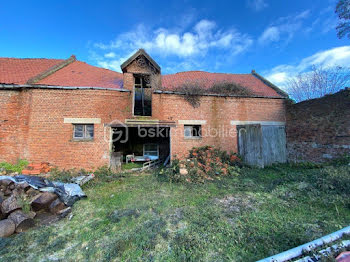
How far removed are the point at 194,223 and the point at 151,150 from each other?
28.6 ft

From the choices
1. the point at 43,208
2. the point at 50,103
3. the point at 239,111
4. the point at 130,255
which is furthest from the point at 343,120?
the point at 50,103

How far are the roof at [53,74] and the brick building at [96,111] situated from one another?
0.04 meters

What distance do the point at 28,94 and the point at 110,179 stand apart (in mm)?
6219

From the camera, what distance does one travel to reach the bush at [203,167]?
6508 millimetres

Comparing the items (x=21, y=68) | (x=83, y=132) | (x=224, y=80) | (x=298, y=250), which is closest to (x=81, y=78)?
(x=83, y=132)

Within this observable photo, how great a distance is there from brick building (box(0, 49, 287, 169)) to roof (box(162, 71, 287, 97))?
0.60 ft

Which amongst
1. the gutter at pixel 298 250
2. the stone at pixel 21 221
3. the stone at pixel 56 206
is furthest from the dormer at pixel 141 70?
the gutter at pixel 298 250

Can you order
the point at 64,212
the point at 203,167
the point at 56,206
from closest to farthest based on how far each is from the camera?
the point at 64,212 → the point at 56,206 → the point at 203,167

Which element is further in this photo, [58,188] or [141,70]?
[141,70]

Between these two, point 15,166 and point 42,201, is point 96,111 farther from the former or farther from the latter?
point 42,201

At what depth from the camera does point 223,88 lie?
369 inches

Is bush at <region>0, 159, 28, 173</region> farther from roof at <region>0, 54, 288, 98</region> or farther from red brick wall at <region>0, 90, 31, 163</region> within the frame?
roof at <region>0, 54, 288, 98</region>

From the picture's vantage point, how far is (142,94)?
33.0 feet

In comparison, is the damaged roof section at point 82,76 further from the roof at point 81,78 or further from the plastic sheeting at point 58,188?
the plastic sheeting at point 58,188
